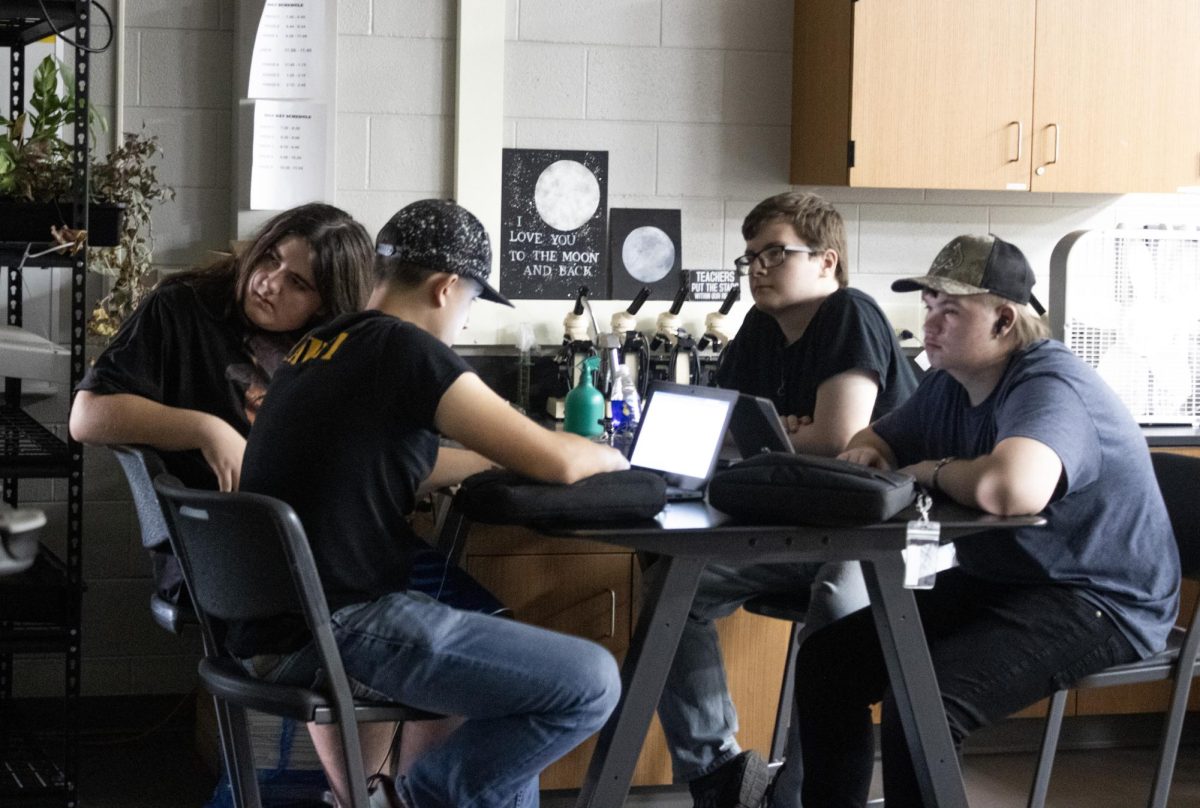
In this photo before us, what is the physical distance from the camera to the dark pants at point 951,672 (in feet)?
7.76

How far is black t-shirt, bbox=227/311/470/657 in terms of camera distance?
2.13 m

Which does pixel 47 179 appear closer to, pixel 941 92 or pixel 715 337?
pixel 715 337

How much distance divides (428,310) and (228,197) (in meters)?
1.76

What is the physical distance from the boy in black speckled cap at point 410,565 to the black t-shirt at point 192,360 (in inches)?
22.0

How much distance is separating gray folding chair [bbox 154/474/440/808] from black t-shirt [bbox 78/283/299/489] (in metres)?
0.54

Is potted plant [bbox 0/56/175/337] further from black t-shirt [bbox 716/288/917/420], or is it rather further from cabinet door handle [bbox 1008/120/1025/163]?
cabinet door handle [bbox 1008/120/1025/163]

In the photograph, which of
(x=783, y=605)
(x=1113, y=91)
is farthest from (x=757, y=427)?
(x=1113, y=91)

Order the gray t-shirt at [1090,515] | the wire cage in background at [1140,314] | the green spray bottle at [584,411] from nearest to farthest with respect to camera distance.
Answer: the gray t-shirt at [1090,515], the green spray bottle at [584,411], the wire cage in background at [1140,314]

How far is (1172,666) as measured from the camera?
2.56 meters

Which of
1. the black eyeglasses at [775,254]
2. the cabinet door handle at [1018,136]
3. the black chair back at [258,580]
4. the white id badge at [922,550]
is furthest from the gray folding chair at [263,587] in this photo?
the cabinet door handle at [1018,136]

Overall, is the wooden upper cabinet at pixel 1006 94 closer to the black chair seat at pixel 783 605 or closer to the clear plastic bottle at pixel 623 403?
the clear plastic bottle at pixel 623 403

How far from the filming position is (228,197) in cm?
388

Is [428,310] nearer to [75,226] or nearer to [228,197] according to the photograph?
[75,226]

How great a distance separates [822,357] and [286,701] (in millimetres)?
1397
